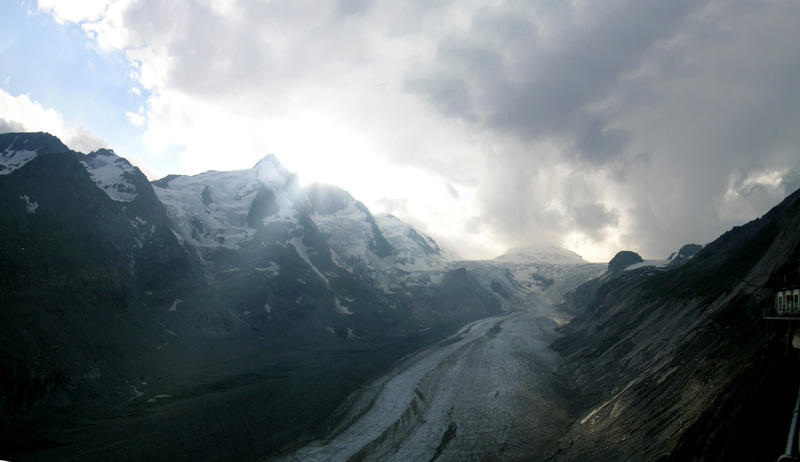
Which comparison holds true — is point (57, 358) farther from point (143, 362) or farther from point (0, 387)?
point (143, 362)

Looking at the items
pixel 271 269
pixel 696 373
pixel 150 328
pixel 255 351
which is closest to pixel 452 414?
pixel 696 373

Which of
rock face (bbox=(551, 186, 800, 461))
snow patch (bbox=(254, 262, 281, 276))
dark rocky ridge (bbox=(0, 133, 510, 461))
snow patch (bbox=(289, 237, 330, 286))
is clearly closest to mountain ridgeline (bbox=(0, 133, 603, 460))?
dark rocky ridge (bbox=(0, 133, 510, 461))

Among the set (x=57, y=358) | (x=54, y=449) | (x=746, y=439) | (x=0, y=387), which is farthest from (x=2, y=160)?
(x=746, y=439)

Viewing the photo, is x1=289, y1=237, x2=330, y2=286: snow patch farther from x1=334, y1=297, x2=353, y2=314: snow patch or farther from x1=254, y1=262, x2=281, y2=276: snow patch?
x1=254, y1=262, x2=281, y2=276: snow patch

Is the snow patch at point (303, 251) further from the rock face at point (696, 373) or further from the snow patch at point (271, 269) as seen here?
the rock face at point (696, 373)

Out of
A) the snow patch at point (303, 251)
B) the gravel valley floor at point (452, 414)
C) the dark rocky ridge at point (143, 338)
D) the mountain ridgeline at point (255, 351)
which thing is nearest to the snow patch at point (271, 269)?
the mountain ridgeline at point (255, 351)

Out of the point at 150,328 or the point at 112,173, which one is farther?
the point at 112,173

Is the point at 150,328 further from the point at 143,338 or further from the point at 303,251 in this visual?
the point at 303,251
